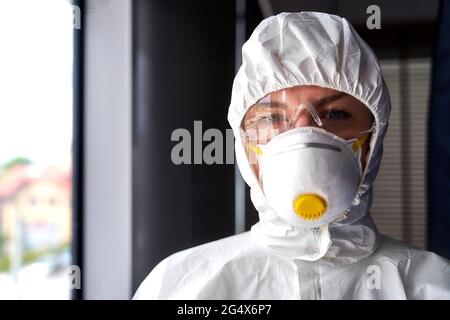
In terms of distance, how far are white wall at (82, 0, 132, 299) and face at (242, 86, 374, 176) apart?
14.1 inches

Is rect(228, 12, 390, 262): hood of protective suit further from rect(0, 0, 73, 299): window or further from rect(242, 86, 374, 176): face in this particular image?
rect(0, 0, 73, 299): window

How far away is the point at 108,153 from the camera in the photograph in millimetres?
1084

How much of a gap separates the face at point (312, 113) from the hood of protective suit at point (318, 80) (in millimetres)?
13

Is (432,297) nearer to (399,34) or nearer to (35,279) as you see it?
(399,34)

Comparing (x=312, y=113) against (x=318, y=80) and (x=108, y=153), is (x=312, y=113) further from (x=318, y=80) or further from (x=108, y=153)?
(x=108, y=153)

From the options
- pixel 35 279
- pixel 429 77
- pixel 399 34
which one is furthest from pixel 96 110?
pixel 429 77

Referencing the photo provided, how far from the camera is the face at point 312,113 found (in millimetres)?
834

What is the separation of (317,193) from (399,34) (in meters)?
0.47

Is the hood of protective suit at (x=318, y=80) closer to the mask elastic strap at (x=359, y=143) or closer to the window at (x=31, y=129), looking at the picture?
the mask elastic strap at (x=359, y=143)

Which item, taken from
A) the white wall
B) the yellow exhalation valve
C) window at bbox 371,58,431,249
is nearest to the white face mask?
the yellow exhalation valve

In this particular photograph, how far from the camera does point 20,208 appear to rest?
1.02 meters

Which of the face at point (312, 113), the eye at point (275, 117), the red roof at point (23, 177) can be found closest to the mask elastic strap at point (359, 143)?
the face at point (312, 113)

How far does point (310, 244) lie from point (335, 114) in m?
0.24

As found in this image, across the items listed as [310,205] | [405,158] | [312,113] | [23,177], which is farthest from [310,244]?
[23,177]
